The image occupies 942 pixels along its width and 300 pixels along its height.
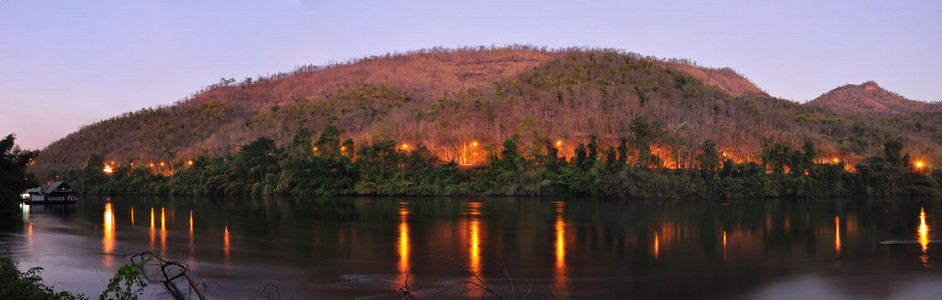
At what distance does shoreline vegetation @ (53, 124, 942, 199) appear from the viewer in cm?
5984

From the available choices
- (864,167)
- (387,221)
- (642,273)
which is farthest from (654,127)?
(642,273)

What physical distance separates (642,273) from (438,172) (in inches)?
1973

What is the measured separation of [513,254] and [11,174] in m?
36.8

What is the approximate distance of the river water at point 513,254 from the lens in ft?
52.6

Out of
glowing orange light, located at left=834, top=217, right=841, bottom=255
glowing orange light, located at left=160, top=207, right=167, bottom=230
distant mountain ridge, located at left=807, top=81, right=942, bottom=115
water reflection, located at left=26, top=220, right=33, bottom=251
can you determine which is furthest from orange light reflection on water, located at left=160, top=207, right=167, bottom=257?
distant mountain ridge, located at left=807, top=81, right=942, bottom=115

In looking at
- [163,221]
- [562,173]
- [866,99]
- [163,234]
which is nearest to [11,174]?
[163,221]

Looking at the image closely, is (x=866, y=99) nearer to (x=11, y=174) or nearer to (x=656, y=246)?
(x=656, y=246)

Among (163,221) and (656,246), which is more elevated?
(163,221)

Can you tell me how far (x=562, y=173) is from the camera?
63531mm

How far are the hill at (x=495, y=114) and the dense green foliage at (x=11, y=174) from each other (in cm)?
4170

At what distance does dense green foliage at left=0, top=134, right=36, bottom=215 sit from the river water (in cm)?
280

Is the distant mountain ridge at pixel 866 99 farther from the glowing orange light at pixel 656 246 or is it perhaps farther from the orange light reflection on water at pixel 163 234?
the orange light reflection on water at pixel 163 234

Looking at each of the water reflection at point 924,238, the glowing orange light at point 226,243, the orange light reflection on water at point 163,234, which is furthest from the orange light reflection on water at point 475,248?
the water reflection at point 924,238

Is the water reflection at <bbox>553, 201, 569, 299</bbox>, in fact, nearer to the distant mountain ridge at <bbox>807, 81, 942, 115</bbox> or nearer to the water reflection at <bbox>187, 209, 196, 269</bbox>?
the water reflection at <bbox>187, 209, 196, 269</bbox>
